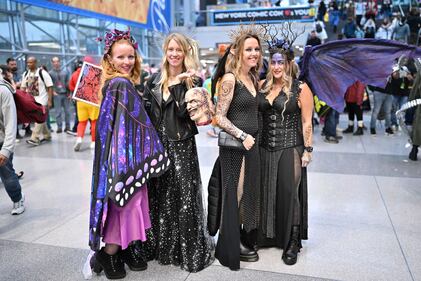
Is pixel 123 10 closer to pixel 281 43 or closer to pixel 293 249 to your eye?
pixel 281 43

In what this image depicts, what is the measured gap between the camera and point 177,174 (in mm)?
2756

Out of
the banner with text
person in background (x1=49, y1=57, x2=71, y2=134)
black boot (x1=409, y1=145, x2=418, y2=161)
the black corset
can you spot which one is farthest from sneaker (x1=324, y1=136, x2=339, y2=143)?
the banner with text

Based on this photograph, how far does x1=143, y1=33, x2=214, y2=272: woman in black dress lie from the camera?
2.68 metres

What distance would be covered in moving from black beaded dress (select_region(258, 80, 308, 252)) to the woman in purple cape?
83 centimetres


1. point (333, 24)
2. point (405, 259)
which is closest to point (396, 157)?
point (405, 259)

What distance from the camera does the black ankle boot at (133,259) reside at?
281cm

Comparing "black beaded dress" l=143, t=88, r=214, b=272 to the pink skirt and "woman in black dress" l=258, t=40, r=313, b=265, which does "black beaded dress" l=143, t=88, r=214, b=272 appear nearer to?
the pink skirt

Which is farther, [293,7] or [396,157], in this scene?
[293,7]

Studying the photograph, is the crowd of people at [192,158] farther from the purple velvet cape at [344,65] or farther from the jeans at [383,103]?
the jeans at [383,103]

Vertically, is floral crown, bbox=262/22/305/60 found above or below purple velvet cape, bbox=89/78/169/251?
above

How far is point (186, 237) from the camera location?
2775mm

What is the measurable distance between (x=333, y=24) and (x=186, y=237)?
1498 centimetres

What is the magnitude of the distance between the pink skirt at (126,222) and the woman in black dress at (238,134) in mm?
595

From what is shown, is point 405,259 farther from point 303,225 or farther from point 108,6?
point 108,6
